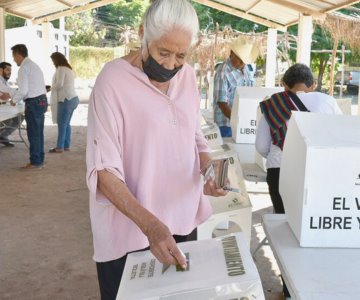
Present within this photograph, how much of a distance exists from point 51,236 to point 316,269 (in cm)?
287

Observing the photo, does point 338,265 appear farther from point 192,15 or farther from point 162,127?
point 192,15

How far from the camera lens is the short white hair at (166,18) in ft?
4.03

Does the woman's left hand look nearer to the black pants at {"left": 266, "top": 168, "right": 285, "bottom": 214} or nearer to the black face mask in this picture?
the black face mask

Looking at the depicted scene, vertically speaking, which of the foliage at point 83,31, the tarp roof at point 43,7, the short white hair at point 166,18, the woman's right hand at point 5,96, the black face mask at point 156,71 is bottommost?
the woman's right hand at point 5,96

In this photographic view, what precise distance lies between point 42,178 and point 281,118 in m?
3.87

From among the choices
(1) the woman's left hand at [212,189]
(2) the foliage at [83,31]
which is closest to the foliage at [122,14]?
(2) the foliage at [83,31]

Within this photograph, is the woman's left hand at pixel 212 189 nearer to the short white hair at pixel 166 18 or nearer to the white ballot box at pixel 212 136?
the short white hair at pixel 166 18

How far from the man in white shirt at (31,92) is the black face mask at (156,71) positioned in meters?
4.79

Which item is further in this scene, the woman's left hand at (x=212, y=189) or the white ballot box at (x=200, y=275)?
the woman's left hand at (x=212, y=189)

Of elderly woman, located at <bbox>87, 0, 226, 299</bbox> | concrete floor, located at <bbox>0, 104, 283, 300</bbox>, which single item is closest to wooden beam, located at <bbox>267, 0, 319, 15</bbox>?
concrete floor, located at <bbox>0, 104, 283, 300</bbox>

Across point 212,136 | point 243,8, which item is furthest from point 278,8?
point 212,136

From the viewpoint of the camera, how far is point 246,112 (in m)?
3.80

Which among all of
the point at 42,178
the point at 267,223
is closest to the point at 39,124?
the point at 42,178

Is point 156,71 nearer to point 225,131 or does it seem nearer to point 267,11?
point 225,131
